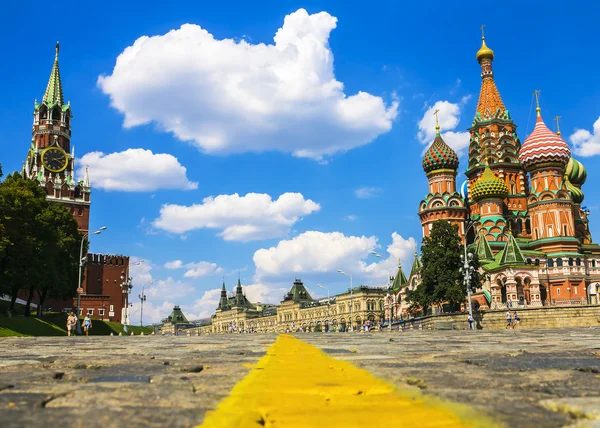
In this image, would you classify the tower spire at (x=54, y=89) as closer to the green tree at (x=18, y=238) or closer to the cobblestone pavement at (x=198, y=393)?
the green tree at (x=18, y=238)

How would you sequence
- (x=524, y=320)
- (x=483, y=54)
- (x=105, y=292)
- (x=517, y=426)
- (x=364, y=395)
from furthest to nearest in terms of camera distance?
(x=105, y=292) → (x=483, y=54) → (x=524, y=320) → (x=364, y=395) → (x=517, y=426)

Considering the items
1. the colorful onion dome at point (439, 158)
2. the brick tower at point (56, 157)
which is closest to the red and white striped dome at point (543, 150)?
the colorful onion dome at point (439, 158)

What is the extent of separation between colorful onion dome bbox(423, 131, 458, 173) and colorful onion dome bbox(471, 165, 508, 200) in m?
7.07

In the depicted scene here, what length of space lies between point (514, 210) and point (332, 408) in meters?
78.4

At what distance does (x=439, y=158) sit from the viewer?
79750mm

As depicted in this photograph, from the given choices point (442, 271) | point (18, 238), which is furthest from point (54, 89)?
point (442, 271)

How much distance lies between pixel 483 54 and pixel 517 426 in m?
91.2

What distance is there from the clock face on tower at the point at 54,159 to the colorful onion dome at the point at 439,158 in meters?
64.9

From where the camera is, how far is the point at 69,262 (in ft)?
182

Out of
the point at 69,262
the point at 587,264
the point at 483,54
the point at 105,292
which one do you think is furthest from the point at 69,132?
the point at 587,264

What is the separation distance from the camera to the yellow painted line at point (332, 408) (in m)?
2.26

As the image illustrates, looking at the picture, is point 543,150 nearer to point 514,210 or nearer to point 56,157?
point 514,210

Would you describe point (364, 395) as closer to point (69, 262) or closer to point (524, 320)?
point (524, 320)

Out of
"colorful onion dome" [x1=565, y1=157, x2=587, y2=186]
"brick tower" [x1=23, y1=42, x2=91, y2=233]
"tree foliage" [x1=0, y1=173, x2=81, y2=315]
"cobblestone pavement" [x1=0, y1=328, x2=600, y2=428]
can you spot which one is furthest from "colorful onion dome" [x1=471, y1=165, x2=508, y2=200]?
"cobblestone pavement" [x1=0, y1=328, x2=600, y2=428]
